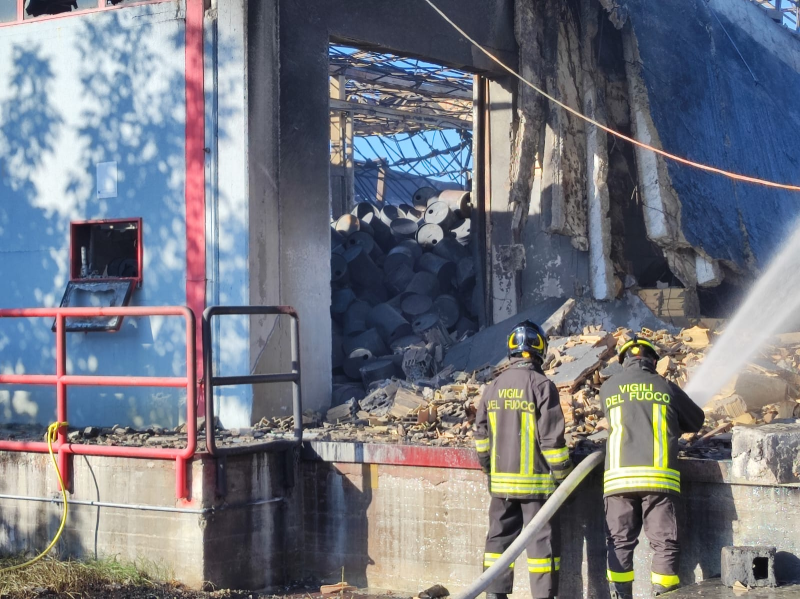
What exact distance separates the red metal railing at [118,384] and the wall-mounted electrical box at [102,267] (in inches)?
74.1

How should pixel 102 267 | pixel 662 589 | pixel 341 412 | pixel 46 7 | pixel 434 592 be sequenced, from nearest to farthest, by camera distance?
pixel 662 589 < pixel 434 592 < pixel 341 412 < pixel 102 267 < pixel 46 7

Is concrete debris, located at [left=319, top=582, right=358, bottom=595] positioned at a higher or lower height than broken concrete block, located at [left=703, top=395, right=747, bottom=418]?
lower

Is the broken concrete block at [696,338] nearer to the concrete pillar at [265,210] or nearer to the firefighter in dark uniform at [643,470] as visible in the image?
the firefighter in dark uniform at [643,470]

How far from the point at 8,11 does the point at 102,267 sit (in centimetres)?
295

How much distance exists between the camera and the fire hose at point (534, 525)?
19.6 ft

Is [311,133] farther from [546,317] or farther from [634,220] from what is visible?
[634,220]

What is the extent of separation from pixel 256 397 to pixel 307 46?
11.1 feet

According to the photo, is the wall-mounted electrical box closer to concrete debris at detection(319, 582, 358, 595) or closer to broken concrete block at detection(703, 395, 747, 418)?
concrete debris at detection(319, 582, 358, 595)

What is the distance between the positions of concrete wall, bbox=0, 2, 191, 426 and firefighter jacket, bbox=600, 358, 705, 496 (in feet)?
14.9

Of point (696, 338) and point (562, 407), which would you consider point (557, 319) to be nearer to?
point (696, 338)

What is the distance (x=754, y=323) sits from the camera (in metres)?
11.1

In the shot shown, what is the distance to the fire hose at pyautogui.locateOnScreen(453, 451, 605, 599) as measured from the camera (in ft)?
19.6

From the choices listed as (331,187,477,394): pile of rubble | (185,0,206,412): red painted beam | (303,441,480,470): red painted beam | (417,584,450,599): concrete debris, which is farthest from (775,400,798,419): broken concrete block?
(185,0,206,412): red painted beam

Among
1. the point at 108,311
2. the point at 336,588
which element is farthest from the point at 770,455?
the point at 108,311
